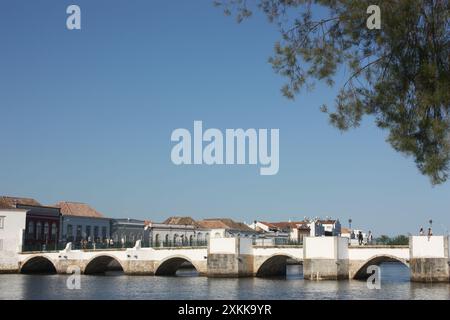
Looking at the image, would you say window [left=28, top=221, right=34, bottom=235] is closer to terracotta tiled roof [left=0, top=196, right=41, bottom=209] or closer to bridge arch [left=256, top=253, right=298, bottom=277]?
terracotta tiled roof [left=0, top=196, right=41, bottom=209]

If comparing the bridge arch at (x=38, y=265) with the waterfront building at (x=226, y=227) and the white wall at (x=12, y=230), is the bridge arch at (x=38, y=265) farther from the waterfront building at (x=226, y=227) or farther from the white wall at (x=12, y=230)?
the waterfront building at (x=226, y=227)

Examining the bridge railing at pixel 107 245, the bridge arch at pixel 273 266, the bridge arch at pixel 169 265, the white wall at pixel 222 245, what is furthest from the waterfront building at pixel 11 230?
the bridge arch at pixel 273 266

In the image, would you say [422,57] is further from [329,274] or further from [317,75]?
[329,274]

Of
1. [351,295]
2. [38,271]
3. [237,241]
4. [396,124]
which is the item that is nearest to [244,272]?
[237,241]

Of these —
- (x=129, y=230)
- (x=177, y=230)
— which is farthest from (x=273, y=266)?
(x=177, y=230)

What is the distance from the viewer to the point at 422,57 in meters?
13.0

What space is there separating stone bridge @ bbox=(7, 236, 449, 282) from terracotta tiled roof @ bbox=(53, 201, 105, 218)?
13097 millimetres

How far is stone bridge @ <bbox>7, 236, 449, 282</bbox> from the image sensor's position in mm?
42688

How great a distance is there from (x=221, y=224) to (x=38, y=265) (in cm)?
3826

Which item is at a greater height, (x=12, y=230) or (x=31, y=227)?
(x=31, y=227)

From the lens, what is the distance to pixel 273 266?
174 feet

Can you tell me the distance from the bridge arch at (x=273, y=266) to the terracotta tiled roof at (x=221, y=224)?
41.0m

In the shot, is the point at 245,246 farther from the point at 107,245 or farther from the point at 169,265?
the point at 107,245
